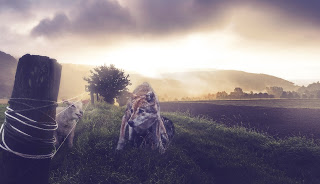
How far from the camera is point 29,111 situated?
3.17m

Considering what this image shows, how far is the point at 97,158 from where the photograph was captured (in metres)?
5.78

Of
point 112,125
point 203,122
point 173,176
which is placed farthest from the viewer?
point 203,122

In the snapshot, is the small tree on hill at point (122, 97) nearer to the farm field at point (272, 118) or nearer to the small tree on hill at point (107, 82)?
the small tree on hill at point (107, 82)

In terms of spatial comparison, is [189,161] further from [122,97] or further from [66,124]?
[122,97]

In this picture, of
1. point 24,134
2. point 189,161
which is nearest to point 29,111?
point 24,134

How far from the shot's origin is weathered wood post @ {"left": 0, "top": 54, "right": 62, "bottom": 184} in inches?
123

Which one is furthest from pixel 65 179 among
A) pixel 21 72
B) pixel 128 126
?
pixel 21 72

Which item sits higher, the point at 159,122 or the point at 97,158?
the point at 159,122

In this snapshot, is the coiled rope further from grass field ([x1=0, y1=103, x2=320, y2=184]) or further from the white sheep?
the white sheep

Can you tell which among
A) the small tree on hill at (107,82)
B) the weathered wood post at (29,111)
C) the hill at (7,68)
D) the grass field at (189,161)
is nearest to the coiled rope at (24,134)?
the weathered wood post at (29,111)

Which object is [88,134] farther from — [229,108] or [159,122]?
[229,108]

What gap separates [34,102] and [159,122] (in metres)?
4.09

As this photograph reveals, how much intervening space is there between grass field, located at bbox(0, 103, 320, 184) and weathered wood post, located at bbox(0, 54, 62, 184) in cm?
183

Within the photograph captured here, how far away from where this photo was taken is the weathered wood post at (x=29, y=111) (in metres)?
3.12
